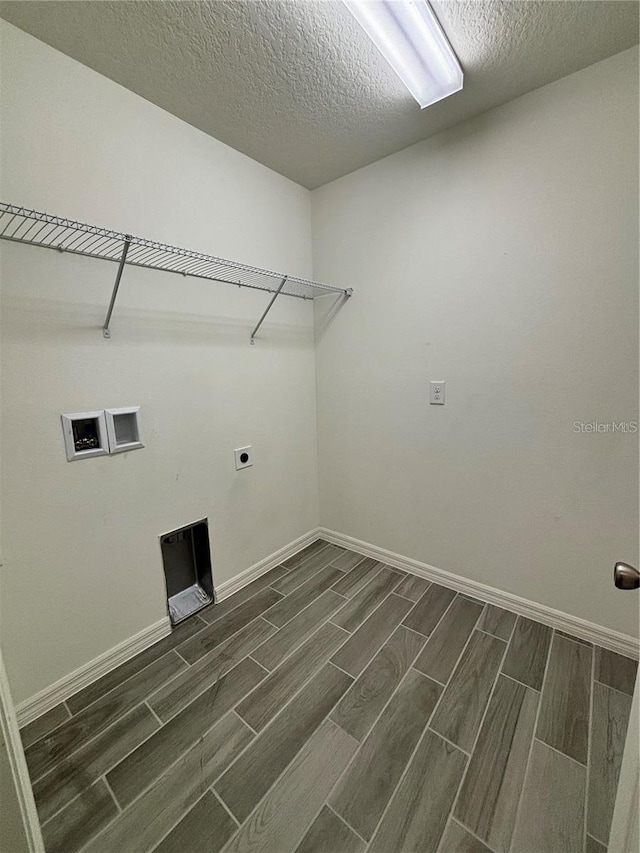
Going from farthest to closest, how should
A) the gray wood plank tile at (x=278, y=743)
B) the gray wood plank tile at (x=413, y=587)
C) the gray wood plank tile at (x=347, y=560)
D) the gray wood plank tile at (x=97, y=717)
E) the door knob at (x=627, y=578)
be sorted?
the gray wood plank tile at (x=347, y=560) → the gray wood plank tile at (x=413, y=587) → the gray wood plank tile at (x=97, y=717) → the gray wood plank tile at (x=278, y=743) → the door knob at (x=627, y=578)

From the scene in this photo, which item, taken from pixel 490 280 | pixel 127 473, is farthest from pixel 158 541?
pixel 490 280

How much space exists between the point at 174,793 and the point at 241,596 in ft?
2.99

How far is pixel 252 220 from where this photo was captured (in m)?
1.91

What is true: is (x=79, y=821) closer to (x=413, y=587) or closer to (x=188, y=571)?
(x=188, y=571)

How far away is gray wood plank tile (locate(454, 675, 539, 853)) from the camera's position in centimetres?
96

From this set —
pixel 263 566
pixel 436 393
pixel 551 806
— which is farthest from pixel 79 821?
pixel 436 393

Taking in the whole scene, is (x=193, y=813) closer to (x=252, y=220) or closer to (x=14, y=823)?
(x=14, y=823)

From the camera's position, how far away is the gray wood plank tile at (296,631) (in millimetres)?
1534

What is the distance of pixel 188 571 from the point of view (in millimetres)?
1900

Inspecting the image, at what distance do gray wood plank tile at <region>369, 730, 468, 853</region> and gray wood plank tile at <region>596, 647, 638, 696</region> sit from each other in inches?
28.8

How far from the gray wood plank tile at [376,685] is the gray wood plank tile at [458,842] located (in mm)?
325

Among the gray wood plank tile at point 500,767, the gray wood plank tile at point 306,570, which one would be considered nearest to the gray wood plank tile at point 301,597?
the gray wood plank tile at point 306,570

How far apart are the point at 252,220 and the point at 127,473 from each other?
1471 mm

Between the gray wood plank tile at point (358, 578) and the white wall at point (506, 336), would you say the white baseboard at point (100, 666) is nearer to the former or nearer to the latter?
the gray wood plank tile at point (358, 578)
